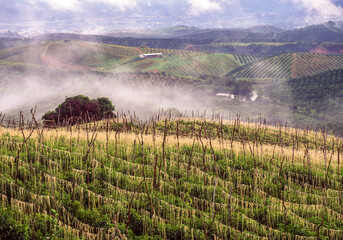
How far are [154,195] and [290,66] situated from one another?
152762 millimetres

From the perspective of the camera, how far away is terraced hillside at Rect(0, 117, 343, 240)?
8.04m

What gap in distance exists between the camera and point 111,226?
7.92m

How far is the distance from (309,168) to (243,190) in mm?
3675

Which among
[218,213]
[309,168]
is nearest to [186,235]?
[218,213]

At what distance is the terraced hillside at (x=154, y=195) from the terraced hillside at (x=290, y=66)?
Result: 137 metres

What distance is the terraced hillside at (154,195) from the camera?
316 inches

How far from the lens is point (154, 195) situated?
31.9 ft

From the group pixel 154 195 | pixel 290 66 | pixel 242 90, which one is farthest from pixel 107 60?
pixel 154 195

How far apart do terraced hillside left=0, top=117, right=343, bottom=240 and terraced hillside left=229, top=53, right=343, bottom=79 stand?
448 ft

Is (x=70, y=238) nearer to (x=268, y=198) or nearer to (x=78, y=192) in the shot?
(x=78, y=192)

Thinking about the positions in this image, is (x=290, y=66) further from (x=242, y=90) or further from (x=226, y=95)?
(x=226, y=95)

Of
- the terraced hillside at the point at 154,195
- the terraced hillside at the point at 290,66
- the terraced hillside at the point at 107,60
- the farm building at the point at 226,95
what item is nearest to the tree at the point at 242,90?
the farm building at the point at 226,95

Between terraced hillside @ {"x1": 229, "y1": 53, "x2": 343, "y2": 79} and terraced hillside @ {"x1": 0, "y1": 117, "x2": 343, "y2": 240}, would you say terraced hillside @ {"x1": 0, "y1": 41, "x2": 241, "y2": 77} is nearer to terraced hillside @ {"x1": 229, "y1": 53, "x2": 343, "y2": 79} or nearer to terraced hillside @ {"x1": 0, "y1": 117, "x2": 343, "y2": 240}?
terraced hillside @ {"x1": 229, "y1": 53, "x2": 343, "y2": 79}

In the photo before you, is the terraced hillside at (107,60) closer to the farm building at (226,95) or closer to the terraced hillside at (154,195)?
the farm building at (226,95)
